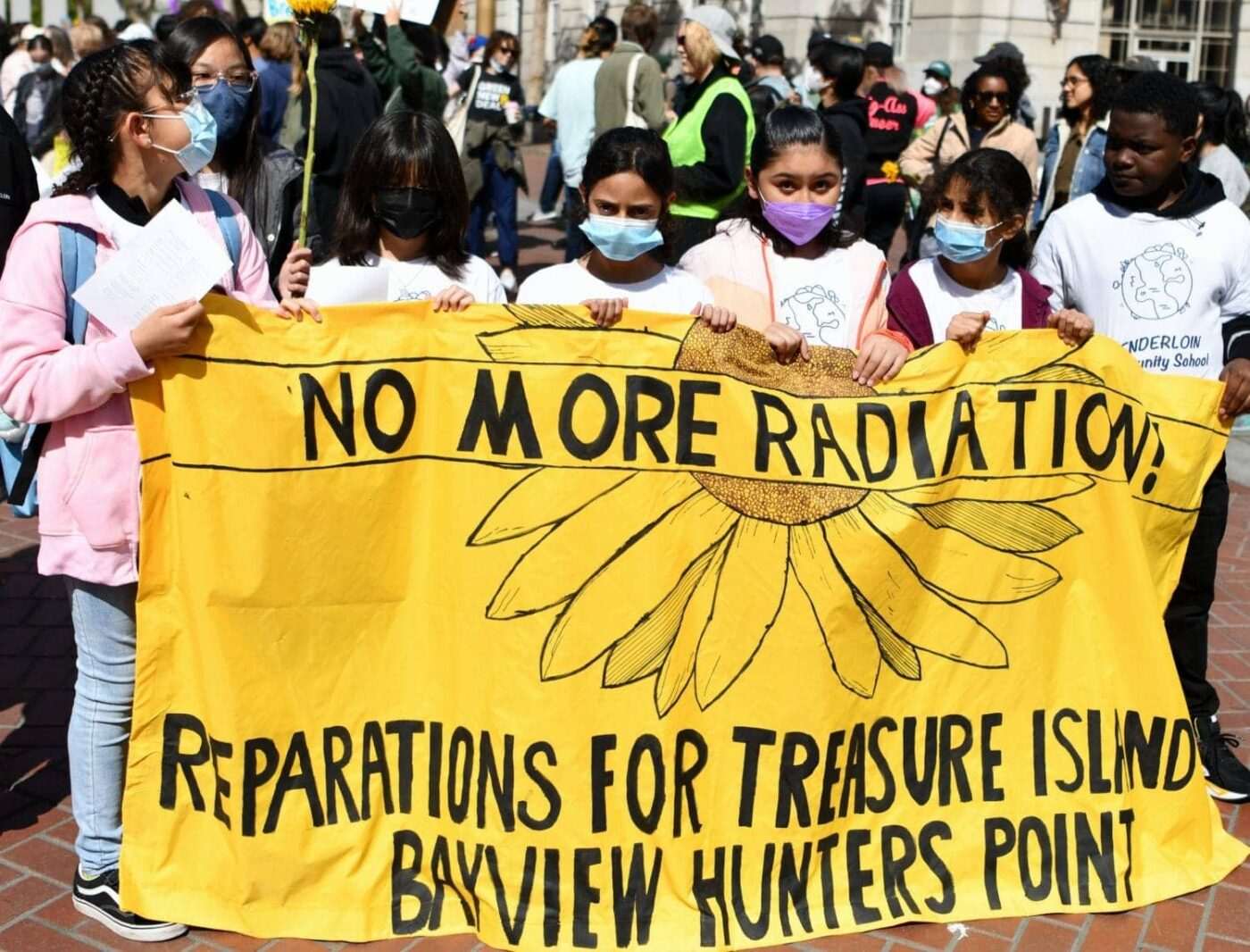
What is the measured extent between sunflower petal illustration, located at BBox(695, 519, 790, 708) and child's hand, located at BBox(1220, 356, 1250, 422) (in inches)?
53.8

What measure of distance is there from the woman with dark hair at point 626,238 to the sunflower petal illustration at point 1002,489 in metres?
0.72

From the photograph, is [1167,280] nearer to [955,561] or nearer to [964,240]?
[964,240]

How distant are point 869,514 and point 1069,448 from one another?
0.56 meters

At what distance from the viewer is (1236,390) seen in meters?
→ 3.71

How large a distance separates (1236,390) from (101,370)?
282cm

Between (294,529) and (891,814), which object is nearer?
(294,529)

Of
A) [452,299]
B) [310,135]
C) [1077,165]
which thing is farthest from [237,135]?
[1077,165]

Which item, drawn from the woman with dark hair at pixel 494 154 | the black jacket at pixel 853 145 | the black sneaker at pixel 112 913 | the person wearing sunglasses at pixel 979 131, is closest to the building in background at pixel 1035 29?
the woman with dark hair at pixel 494 154

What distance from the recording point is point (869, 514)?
11.0 ft

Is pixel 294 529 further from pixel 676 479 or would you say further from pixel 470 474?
pixel 676 479

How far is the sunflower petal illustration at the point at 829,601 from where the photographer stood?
3316 millimetres

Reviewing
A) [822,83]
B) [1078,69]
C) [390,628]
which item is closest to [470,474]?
[390,628]

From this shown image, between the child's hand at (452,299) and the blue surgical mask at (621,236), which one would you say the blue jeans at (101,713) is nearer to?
the child's hand at (452,299)

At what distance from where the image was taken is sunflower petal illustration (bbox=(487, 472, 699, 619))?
3.25 metres
